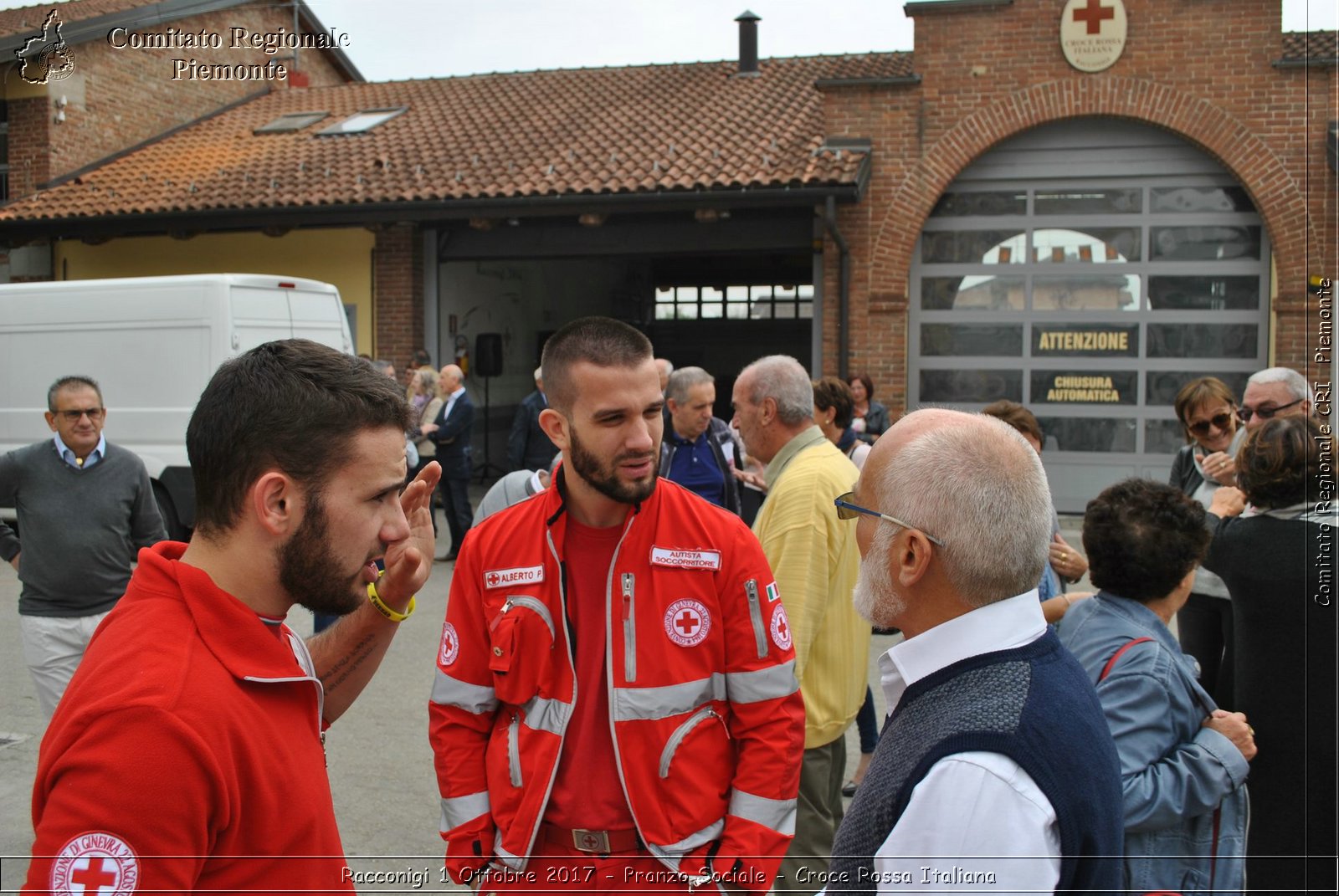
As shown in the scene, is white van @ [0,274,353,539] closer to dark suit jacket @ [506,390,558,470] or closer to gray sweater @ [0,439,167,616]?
dark suit jacket @ [506,390,558,470]

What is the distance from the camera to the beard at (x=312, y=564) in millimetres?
1644

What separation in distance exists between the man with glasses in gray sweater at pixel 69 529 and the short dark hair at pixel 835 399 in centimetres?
337

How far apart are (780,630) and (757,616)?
0.08 m

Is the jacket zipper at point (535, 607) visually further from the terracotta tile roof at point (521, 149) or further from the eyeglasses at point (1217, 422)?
the terracotta tile roof at point (521, 149)

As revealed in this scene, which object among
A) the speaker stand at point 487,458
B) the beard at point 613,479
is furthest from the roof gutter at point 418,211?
the beard at point 613,479

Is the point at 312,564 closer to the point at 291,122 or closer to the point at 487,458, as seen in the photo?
the point at 487,458

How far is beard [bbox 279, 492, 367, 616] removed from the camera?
164 centimetres

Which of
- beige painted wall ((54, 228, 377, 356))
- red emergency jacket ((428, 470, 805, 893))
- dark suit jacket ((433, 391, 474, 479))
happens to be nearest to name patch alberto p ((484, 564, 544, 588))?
red emergency jacket ((428, 470, 805, 893))

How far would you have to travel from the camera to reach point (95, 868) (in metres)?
1.28

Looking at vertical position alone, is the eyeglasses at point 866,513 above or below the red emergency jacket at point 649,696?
above

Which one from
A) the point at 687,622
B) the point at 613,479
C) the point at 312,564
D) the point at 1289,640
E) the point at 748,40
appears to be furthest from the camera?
the point at 748,40

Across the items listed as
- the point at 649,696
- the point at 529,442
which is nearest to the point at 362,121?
the point at 529,442

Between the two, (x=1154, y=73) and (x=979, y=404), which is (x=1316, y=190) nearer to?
(x=1154, y=73)

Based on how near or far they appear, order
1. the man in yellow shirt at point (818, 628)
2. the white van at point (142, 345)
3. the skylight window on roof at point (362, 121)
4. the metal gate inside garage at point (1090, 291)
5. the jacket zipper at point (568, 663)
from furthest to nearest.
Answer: the skylight window on roof at point (362, 121) < the metal gate inside garage at point (1090, 291) < the white van at point (142, 345) < the man in yellow shirt at point (818, 628) < the jacket zipper at point (568, 663)
